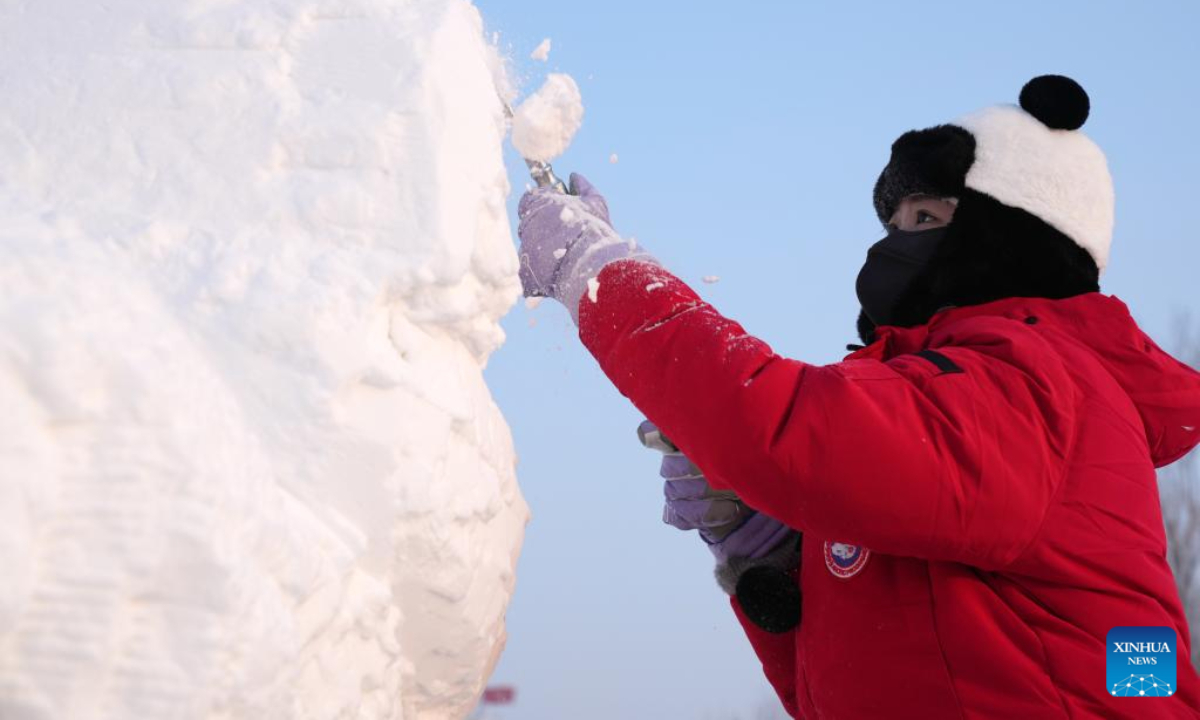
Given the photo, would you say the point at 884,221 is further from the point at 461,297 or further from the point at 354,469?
the point at 354,469

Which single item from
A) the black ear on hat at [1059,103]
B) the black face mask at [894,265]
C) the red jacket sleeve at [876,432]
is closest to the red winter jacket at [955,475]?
the red jacket sleeve at [876,432]

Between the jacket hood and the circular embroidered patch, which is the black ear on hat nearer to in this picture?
the jacket hood

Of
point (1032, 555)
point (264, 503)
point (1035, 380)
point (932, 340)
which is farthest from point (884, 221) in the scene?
point (264, 503)

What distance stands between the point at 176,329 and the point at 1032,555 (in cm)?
129

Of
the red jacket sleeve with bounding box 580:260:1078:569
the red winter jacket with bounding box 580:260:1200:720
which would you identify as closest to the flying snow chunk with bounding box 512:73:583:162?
the red winter jacket with bounding box 580:260:1200:720

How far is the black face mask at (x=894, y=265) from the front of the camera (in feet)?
7.26

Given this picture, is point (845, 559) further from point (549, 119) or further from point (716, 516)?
point (549, 119)

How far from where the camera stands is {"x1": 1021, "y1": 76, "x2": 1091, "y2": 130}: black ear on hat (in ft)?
7.48

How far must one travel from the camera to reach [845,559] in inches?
80.6

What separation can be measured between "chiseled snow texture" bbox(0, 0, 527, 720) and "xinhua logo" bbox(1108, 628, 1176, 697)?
975mm

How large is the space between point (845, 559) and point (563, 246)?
29.4 inches

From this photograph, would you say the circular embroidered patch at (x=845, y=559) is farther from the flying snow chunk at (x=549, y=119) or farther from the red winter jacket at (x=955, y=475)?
the flying snow chunk at (x=549, y=119)

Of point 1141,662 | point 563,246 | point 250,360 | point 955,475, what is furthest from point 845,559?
point 250,360

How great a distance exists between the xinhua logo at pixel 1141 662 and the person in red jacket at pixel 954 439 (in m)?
0.01
